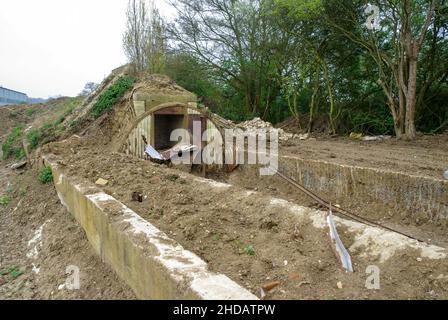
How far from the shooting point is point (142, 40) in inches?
577

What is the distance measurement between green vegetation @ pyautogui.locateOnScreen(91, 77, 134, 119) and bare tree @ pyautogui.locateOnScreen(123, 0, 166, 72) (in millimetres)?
2828

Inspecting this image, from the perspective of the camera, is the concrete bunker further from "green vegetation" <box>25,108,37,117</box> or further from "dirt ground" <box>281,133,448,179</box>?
"green vegetation" <box>25,108,37,117</box>

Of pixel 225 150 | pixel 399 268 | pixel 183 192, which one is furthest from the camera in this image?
pixel 225 150

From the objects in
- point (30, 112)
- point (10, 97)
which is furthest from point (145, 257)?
point (10, 97)

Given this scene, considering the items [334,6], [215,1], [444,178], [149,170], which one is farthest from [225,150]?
[215,1]

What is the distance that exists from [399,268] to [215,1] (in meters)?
15.7

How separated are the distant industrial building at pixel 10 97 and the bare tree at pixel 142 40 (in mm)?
23551

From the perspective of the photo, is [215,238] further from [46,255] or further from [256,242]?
[46,255]

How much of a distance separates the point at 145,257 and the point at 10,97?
3934 cm

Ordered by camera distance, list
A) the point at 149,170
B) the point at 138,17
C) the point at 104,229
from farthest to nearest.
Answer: the point at 138,17, the point at 149,170, the point at 104,229

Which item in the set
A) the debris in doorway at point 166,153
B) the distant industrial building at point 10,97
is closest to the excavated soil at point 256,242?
the debris in doorway at point 166,153

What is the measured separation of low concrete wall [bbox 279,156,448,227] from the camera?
5184 mm

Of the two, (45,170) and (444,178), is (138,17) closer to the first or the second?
(45,170)
